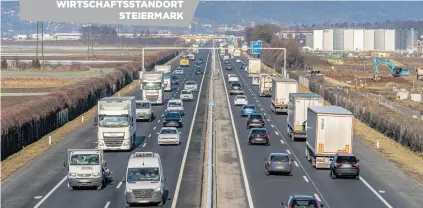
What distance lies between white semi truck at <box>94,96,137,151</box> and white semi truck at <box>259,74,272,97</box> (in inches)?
2199

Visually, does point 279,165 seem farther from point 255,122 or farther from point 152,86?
point 152,86

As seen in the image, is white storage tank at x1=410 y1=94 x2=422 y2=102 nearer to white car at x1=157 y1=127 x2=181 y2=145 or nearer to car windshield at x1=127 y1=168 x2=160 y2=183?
white car at x1=157 y1=127 x2=181 y2=145

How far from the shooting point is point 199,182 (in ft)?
135

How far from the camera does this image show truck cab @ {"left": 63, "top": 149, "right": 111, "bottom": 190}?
38.5 meters

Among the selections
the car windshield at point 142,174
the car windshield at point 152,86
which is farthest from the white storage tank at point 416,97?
the car windshield at point 142,174

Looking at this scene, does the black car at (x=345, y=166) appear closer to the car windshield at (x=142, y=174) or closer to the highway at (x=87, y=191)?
the highway at (x=87, y=191)

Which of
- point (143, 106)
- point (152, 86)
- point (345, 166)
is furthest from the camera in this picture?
point (152, 86)

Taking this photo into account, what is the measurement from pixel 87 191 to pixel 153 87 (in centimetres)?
5215

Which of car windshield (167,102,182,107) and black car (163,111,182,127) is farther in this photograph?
car windshield (167,102,182,107)

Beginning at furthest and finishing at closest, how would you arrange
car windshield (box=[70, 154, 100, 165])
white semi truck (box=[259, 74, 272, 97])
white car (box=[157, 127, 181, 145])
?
white semi truck (box=[259, 74, 272, 97])
white car (box=[157, 127, 181, 145])
car windshield (box=[70, 154, 100, 165])

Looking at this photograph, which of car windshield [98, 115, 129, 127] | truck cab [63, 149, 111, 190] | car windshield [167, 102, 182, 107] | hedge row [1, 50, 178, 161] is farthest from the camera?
car windshield [167, 102, 182, 107]

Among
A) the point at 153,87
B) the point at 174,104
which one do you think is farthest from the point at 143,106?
the point at 153,87

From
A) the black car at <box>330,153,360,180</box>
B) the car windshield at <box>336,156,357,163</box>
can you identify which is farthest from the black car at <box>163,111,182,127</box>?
the car windshield at <box>336,156,357,163</box>

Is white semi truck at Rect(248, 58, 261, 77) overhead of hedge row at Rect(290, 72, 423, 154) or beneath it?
overhead
